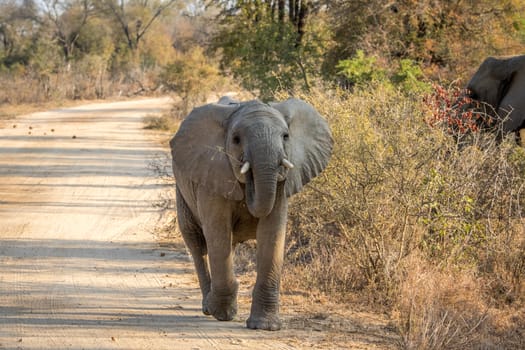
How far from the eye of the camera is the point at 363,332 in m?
7.11

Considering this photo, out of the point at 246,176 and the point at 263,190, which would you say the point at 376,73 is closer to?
the point at 246,176

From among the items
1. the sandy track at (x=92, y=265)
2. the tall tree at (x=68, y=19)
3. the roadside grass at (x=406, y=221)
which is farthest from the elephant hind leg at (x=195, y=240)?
the tall tree at (x=68, y=19)

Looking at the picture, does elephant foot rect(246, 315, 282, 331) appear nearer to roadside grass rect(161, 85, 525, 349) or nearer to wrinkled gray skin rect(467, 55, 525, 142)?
roadside grass rect(161, 85, 525, 349)

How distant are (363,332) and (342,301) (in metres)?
1.12

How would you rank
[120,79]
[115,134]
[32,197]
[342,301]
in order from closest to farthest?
[342,301] < [32,197] < [115,134] < [120,79]

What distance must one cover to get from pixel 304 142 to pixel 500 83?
6.59 m

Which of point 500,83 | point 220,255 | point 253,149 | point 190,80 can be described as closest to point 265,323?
point 220,255

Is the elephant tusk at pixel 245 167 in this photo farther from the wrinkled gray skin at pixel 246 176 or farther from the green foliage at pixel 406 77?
the green foliage at pixel 406 77

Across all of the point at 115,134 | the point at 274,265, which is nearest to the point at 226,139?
the point at 274,265

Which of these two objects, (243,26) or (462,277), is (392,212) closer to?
(462,277)

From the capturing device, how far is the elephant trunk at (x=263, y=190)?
6293 mm

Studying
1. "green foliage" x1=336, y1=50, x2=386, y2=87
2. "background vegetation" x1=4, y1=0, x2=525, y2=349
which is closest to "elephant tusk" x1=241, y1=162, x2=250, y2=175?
"background vegetation" x1=4, y1=0, x2=525, y2=349

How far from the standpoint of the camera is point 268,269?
6988 millimetres

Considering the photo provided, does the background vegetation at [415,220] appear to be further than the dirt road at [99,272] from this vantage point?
Yes
